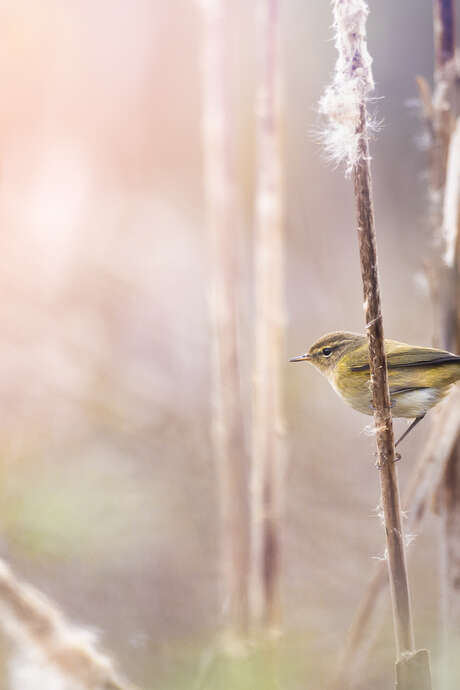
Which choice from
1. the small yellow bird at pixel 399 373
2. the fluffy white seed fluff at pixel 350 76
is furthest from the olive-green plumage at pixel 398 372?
the fluffy white seed fluff at pixel 350 76

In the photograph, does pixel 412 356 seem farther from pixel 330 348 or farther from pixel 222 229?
pixel 222 229

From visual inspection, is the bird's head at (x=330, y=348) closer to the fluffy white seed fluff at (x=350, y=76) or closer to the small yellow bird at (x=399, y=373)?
the small yellow bird at (x=399, y=373)

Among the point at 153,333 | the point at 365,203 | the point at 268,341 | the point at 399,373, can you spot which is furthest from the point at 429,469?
the point at 153,333

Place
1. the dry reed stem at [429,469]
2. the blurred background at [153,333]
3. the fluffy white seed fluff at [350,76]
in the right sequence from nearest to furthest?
the fluffy white seed fluff at [350,76] < the dry reed stem at [429,469] < the blurred background at [153,333]

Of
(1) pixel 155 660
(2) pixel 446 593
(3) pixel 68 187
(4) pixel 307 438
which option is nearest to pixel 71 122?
(3) pixel 68 187

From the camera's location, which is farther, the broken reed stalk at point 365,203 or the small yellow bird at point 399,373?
the small yellow bird at point 399,373
